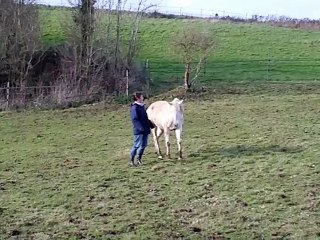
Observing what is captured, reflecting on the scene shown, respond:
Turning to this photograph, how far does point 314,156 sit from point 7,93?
18.6 m

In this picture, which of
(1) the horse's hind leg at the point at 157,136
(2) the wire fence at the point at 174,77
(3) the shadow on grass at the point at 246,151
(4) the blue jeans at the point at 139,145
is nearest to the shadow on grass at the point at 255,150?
(3) the shadow on grass at the point at 246,151

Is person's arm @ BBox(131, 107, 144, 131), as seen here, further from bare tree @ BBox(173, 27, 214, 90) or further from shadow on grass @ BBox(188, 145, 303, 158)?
bare tree @ BBox(173, 27, 214, 90)

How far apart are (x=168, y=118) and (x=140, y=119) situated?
0.90 meters

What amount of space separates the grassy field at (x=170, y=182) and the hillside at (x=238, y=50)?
45.7ft

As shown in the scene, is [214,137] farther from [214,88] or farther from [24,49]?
[24,49]

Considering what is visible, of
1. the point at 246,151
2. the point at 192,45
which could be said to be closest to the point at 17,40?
the point at 192,45

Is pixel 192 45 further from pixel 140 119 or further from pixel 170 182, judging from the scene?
pixel 170 182

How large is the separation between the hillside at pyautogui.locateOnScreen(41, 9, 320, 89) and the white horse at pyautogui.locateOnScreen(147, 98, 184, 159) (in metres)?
17.4

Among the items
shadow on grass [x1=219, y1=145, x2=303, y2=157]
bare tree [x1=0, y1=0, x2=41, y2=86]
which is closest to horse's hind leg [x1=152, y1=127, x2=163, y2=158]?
shadow on grass [x1=219, y1=145, x2=303, y2=157]

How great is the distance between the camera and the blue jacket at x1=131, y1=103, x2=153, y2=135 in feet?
48.3

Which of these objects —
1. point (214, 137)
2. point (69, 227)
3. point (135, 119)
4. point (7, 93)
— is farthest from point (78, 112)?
point (69, 227)

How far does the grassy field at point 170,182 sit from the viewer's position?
9.87m

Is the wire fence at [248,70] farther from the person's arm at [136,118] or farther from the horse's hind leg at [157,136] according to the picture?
the person's arm at [136,118]

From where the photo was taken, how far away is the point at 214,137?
18344 mm
